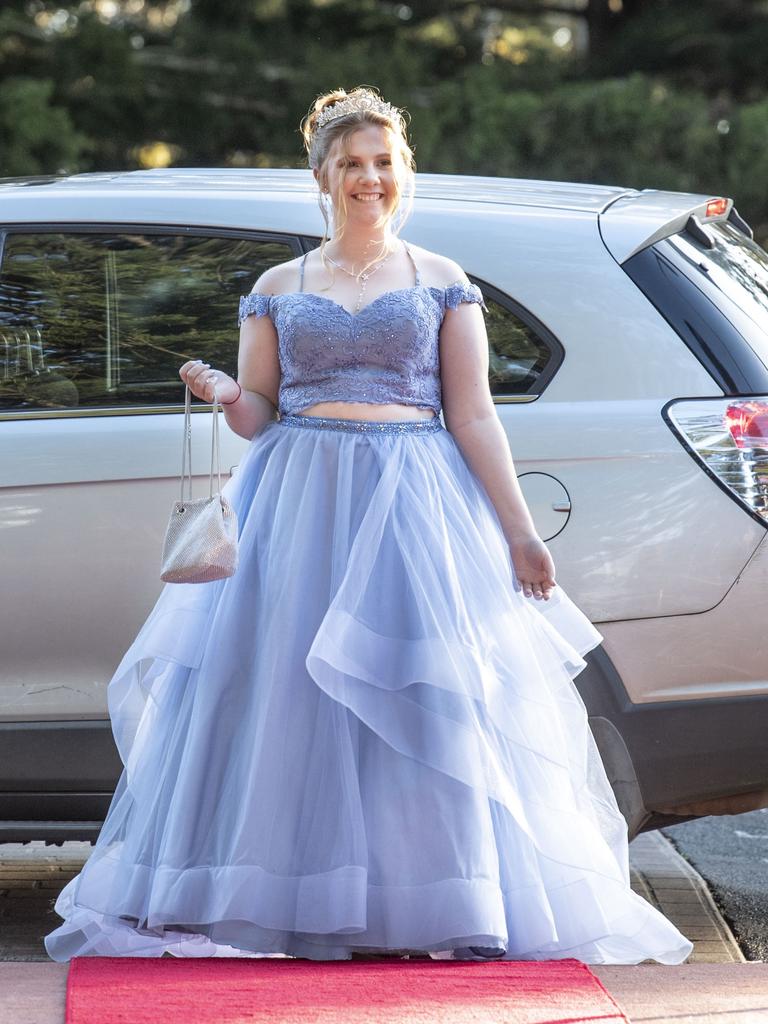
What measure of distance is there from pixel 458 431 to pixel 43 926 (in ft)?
6.12

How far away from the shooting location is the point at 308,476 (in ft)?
11.4

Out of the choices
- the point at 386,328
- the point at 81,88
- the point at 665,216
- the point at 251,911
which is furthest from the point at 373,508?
the point at 81,88

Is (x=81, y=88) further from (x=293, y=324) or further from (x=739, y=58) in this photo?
(x=293, y=324)

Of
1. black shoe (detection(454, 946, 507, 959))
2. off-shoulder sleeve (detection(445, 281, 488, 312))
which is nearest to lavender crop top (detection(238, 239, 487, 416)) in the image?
off-shoulder sleeve (detection(445, 281, 488, 312))

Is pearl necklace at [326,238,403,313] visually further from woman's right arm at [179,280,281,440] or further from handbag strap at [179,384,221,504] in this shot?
handbag strap at [179,384,221,504]

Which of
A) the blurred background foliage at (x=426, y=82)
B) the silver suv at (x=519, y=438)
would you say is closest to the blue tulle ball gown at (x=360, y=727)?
the silver suv at (x=519, y=438)

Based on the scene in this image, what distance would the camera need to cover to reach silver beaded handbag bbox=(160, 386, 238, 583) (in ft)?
10.7

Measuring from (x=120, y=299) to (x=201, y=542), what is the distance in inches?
39.7

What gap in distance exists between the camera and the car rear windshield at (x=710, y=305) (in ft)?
12.2

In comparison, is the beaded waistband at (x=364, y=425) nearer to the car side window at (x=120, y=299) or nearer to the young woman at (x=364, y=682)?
the young woman at (x=364, y=682)

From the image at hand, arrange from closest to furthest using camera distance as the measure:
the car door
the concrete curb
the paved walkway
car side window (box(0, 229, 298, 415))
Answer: the paved walkway
the car door
car side window (box(0, 229, 298, 415))
the concrete curb

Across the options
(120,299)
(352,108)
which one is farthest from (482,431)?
(120,299)

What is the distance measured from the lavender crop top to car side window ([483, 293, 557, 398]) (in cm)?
31

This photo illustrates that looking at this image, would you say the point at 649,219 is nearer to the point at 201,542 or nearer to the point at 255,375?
the point at 255,375
